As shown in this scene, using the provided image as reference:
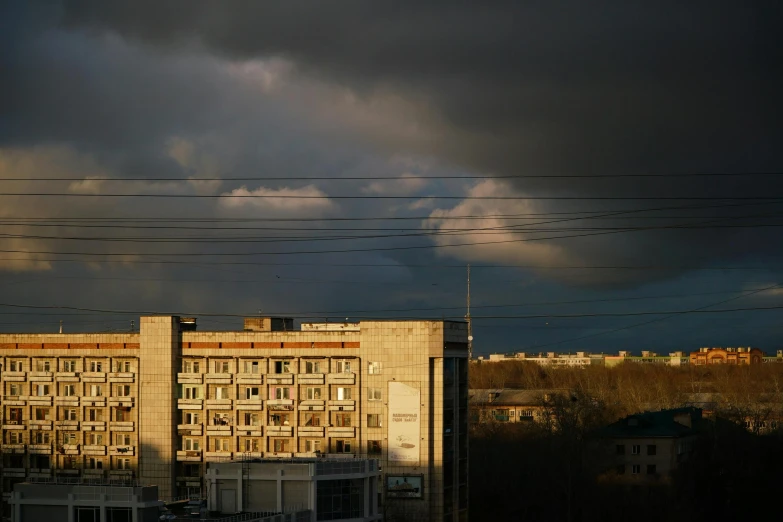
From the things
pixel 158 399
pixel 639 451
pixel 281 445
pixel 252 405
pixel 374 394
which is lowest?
pixel 639 451

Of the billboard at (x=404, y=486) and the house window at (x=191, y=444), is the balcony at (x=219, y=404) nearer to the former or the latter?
the house window at (x=191, y=444)

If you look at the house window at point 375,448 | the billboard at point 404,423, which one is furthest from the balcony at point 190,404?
the billboard at point 404,423

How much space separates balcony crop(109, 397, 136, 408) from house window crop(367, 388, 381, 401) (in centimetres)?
2029

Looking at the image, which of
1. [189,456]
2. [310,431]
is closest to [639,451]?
[310,431]

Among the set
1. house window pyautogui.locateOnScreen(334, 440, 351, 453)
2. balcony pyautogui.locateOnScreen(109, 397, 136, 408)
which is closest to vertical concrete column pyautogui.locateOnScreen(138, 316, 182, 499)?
balcony pyautogui.locateOnScreen(109, 397, 136, 408)

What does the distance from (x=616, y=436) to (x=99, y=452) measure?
53.2 metres

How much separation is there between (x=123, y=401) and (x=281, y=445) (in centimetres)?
1417

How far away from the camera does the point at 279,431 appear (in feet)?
256

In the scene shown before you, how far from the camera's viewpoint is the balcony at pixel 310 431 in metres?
76.9

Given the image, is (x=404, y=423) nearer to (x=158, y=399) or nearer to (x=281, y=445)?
(x=281, y=445)

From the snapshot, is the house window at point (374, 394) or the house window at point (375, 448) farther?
the house window at point (374, 394)

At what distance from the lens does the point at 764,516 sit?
9981cm

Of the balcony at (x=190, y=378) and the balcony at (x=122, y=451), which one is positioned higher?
the balcony at (x=190, y=378)

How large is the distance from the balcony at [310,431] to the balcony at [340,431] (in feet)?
1.97
